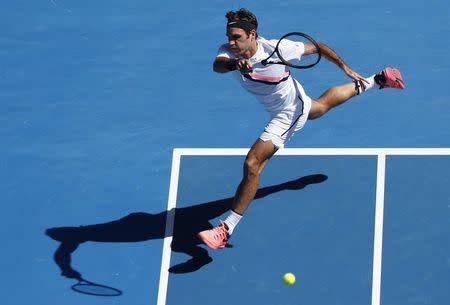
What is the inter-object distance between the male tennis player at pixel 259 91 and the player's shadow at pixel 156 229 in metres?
0.64

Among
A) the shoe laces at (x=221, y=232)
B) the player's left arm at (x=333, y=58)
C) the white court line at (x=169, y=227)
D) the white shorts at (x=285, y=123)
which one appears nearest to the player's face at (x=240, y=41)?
the player's left arm at (x=333, y=58)

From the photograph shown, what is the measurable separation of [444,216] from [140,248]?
10.4 ft

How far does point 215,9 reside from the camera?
1388 cm

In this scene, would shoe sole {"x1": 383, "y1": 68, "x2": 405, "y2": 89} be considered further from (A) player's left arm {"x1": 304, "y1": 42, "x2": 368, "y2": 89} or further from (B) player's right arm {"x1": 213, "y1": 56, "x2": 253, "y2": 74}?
(B) player's right arm {"x1": 213, "y1": 56, "x2": 253, "y2": 74}

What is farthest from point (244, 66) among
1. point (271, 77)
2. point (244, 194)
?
point (244, 194)

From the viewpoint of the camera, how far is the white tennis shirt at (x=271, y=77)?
33.1 ft

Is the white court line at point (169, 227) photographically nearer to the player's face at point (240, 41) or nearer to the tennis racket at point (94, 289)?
the tennis racket at point (94, 289)

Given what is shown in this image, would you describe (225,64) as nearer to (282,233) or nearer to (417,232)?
(282,233)

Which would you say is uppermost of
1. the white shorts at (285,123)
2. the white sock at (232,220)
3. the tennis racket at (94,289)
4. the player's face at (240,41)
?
the player's face at (240,41)

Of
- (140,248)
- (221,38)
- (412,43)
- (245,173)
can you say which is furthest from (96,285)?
(412,43)

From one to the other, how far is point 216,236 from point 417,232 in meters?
2.05

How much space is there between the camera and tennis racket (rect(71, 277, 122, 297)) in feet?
34.2

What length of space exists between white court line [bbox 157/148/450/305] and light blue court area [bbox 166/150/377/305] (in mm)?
56

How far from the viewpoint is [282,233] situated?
35.3 ft
